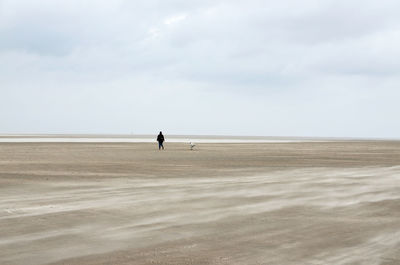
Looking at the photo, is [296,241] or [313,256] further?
[296,241]

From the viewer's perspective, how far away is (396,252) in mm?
6398

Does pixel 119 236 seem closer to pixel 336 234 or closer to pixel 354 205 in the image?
pixel 336 234

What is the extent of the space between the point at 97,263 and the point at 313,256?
296cm

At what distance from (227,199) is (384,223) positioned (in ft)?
13.5

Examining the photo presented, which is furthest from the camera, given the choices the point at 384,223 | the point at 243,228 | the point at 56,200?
the point at 56,200

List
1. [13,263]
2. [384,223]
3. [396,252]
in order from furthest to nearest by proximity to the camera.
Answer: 1. [384,223]
2. [396,252]
3. [13,263]

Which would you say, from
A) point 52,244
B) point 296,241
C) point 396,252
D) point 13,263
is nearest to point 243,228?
point 296,241

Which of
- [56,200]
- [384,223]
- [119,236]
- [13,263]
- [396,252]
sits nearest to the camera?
[13,263]

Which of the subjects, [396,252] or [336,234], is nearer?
[396,252]

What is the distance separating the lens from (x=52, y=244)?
269 inches

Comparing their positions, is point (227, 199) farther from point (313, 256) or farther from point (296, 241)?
point (313, 256)

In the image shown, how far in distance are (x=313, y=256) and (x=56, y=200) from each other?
24.4 ft

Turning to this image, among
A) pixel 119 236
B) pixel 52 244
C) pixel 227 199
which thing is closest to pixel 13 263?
pixel 52 244

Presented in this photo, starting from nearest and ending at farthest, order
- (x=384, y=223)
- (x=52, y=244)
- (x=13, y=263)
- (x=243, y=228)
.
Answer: (x=13, y=263) → (x=52, y=244) → (x=243, y=228) → (x=384, y=223)
